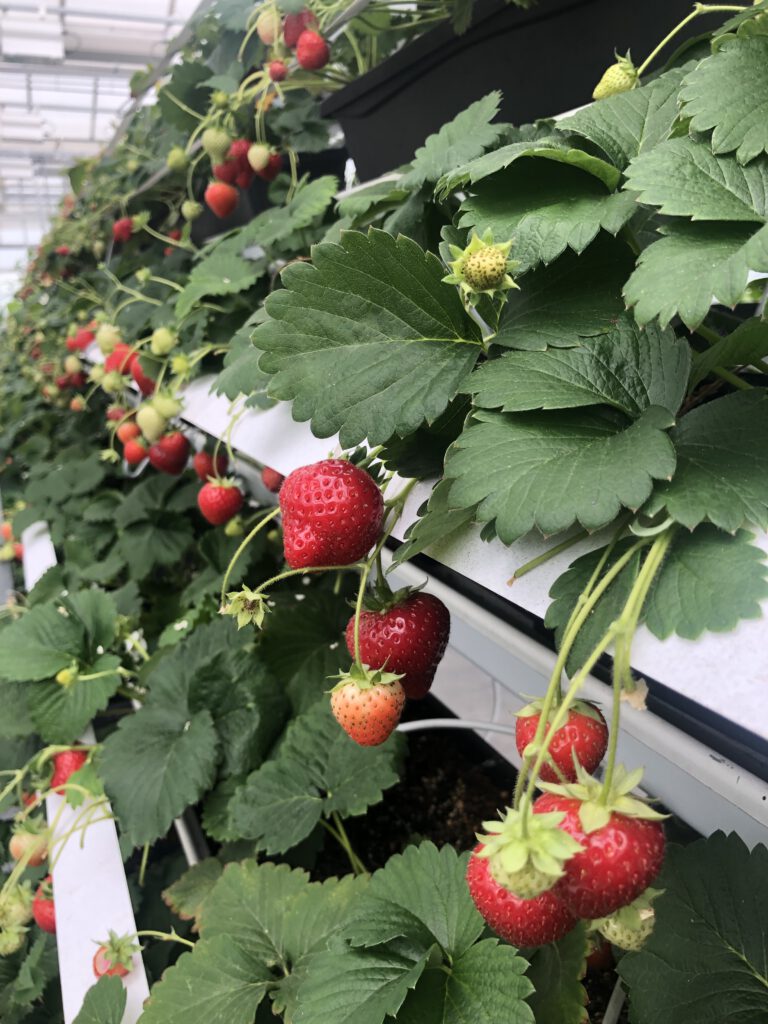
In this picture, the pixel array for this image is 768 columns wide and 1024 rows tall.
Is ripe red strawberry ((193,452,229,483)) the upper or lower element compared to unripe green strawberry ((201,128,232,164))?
lower

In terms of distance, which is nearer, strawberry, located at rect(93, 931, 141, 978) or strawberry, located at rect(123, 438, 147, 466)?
strawberry, located at rect(93, 931, 141, 978)

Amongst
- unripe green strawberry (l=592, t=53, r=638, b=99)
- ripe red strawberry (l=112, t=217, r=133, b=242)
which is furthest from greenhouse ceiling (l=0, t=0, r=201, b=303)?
unripe green strawberry (l=592, t=53, r=638, b=99)

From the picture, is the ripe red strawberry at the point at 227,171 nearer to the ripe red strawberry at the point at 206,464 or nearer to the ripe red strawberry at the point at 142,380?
the ripe red strawberry at the point at 142,380

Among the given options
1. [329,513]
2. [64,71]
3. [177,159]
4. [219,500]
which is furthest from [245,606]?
[64,71]

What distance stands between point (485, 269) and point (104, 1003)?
2.15ft

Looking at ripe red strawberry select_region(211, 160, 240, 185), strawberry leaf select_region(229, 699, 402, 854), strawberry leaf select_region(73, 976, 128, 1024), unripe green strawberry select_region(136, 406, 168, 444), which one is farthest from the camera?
ripe red strawberry select_region(211, 160, 240, 185)

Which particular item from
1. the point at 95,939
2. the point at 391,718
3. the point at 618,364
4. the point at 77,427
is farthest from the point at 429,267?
the point at 77,427

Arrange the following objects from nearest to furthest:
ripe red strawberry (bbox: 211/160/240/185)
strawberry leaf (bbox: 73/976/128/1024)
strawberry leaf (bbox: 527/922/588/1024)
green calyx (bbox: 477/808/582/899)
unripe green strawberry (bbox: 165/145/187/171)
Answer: green calyx (bbox: 477/808/582/899)
strawberry leaf (bbox: 527/922/588/1024)
strawberry leaf (bbox: 73/976/128/1024)
ripe red strawberry (bbox: 211/160/240/185)
unripe green strawberry (bbox: 165/145/187/171)

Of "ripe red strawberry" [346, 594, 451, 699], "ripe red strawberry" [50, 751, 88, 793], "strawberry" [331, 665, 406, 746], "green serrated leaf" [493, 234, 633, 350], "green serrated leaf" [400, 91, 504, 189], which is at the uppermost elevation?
"green serrated leaf" [400, 91, 504, 189]

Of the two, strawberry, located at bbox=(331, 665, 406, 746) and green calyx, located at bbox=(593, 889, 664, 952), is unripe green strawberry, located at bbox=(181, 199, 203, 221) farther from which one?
green calyx, located at bbox=(593, 889, 664, 952)

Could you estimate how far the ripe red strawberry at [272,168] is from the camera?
3.91 feet

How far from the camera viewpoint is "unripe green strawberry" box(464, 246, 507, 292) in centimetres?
36

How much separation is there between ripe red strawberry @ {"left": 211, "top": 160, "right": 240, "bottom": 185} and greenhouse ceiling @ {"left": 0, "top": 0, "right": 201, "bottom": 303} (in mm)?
1035

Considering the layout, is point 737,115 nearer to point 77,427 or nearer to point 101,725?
point 101,725
